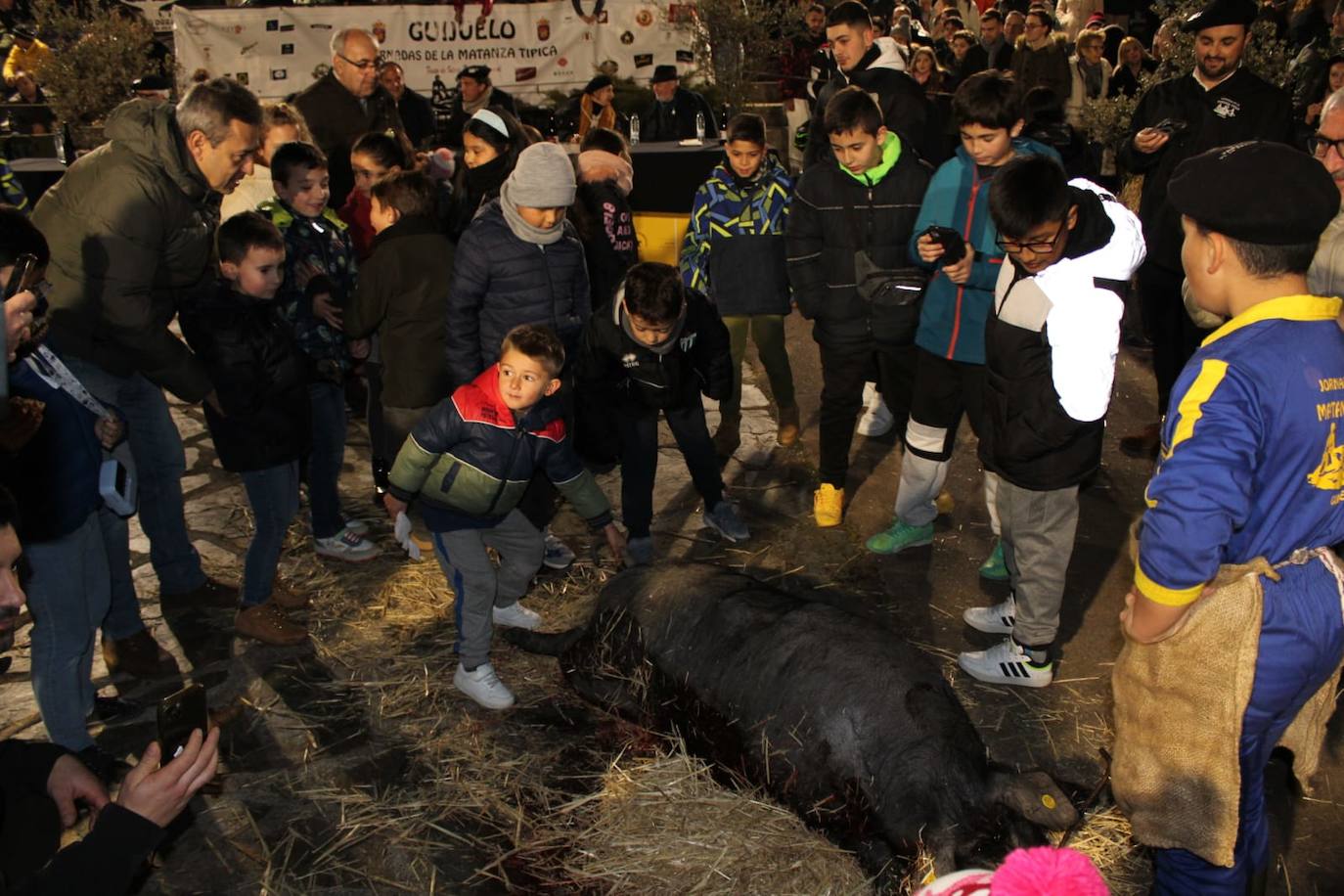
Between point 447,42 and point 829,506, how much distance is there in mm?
11600

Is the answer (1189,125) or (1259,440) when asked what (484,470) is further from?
(1189,125)

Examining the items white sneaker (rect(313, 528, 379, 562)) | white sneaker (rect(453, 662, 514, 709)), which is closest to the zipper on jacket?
white sneaker (rect(453, 662, 514, 709))

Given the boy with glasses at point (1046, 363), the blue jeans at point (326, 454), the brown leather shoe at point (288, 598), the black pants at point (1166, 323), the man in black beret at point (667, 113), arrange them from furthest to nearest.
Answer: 1. the man in black beret at point (667, 113)
2. the black pants at point (1166, 323)
3. the blue jeans at point (326, 454)
4. the brown leather shoe at point (288, 598)
5. the boy with glasses at point (1046, 363)

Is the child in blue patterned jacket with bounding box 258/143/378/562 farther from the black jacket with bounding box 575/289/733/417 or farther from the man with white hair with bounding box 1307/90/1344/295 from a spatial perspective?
the man with white hair with bounding box 1307/90/1344/295

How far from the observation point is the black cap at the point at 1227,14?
18.9 feet

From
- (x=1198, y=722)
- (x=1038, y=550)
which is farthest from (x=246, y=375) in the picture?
(x=1198, y=722)

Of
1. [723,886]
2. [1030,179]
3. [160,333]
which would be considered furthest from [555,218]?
[723,886]

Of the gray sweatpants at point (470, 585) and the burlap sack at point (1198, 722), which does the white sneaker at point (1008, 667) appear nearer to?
the burlap sack at point (1198, 722)

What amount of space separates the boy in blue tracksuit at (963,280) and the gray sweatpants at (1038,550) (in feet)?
1.45

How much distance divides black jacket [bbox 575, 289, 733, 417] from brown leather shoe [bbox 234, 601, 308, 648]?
176cm

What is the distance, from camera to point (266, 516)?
485 centimetres

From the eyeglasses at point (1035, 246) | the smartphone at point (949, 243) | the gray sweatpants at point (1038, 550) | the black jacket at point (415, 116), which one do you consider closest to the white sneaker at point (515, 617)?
the gray sweatpants at point (1038, 550)

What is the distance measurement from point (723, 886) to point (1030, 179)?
2.72 metres

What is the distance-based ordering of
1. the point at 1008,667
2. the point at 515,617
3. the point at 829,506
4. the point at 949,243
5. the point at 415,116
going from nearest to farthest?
the point at 1008,667
the point at 949,243
the point at 515,617
the point at 829,506
the point at 415,116
